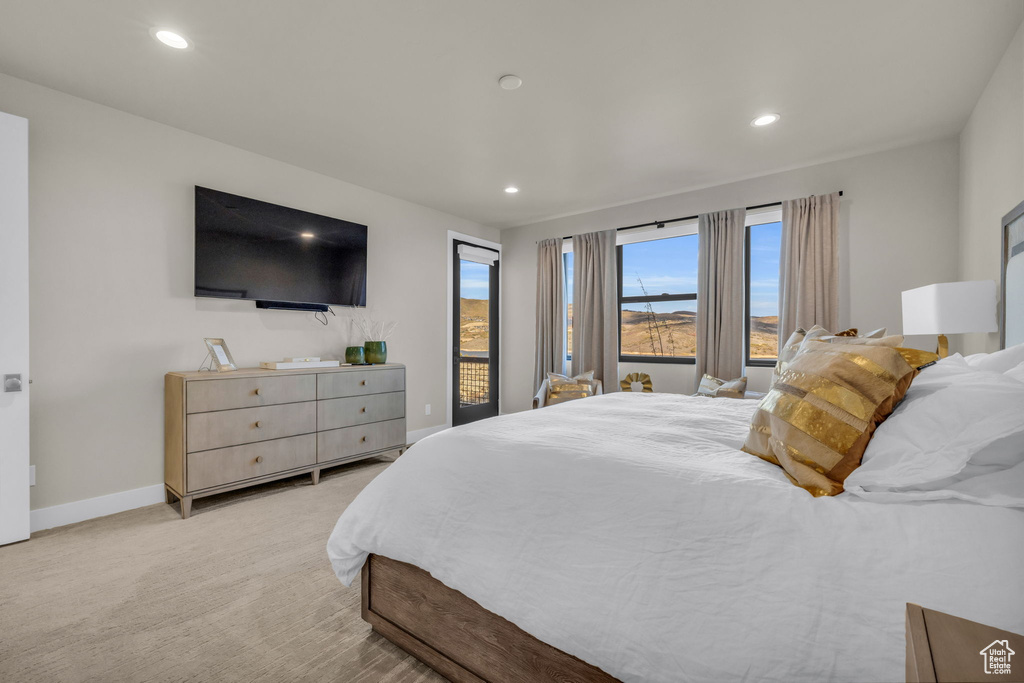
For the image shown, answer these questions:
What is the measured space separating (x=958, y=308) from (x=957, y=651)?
7.84 feet

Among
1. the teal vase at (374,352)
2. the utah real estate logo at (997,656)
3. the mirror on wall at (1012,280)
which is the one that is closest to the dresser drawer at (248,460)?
the teal vase at (374,352)

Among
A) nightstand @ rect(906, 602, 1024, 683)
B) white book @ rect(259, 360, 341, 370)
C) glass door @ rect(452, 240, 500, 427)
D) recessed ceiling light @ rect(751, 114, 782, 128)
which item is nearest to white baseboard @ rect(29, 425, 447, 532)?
white book @ rect(259, 360, 341, 370)

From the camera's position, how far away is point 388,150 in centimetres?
336

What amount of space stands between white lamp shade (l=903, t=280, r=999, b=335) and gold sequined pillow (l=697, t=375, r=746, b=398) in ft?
4.51

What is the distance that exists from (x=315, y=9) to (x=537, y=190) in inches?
102

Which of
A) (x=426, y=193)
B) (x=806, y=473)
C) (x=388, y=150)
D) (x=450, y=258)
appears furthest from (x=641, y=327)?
(x=806, y=473)

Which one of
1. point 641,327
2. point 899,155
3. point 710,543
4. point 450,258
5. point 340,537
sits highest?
point 899,155

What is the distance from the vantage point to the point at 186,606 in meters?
1.82

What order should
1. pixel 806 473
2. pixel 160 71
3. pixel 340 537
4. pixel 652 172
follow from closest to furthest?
pixel 806 473 → pixel 340 537 → pixel 160 71 → pixel 652 172

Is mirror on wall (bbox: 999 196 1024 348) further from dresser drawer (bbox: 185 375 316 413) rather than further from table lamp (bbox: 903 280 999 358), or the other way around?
dresser drawer (bbox: 185 375 316 413)

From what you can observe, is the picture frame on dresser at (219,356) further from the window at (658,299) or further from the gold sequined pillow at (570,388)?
the window at (658,299)

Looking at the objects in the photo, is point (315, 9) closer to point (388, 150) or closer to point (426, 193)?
point (388, 150)

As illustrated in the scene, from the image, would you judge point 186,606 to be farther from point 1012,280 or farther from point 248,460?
point 1012,280

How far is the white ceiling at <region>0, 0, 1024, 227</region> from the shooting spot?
1964mm
